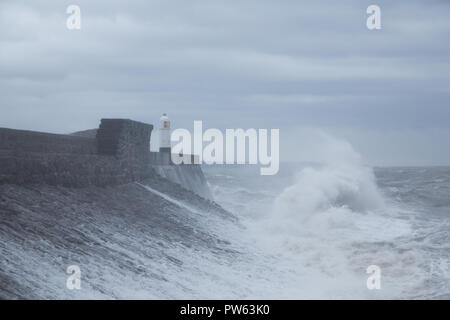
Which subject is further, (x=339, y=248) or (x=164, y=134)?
(x=164, y=134)

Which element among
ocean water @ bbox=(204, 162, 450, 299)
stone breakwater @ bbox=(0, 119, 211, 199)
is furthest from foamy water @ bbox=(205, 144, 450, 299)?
stone breakwater @ bbox=(0, 119, 211, 199)

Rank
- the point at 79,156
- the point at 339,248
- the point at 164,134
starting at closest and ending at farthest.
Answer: the point at 79,156
the point at 339,248
the point at 164,134

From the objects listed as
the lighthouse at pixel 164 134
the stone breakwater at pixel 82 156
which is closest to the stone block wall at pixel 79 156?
the stone breakwater at pixel 82 156

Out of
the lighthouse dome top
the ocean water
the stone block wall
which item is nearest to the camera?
the ocean water

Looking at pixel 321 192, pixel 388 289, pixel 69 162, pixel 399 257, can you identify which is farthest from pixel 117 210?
pixel 321 192

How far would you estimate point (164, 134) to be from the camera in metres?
15.0

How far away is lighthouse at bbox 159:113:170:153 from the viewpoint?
14922 mm

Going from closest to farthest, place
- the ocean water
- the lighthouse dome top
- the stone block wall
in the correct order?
the ocean water, the stone block wall, the lighthouse dome top

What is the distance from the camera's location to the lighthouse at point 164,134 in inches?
587

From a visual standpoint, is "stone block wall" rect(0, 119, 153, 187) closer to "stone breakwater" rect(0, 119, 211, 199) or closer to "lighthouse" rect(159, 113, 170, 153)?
"stone breakwater" rect(0, 119, 211, 199)

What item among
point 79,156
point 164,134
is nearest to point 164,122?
point 164,134

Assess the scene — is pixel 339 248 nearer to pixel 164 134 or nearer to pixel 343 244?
pixel 343 244

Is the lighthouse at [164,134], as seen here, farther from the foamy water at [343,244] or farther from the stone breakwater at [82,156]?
the foamy water at [343,244]

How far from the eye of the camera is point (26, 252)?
17.5ft
